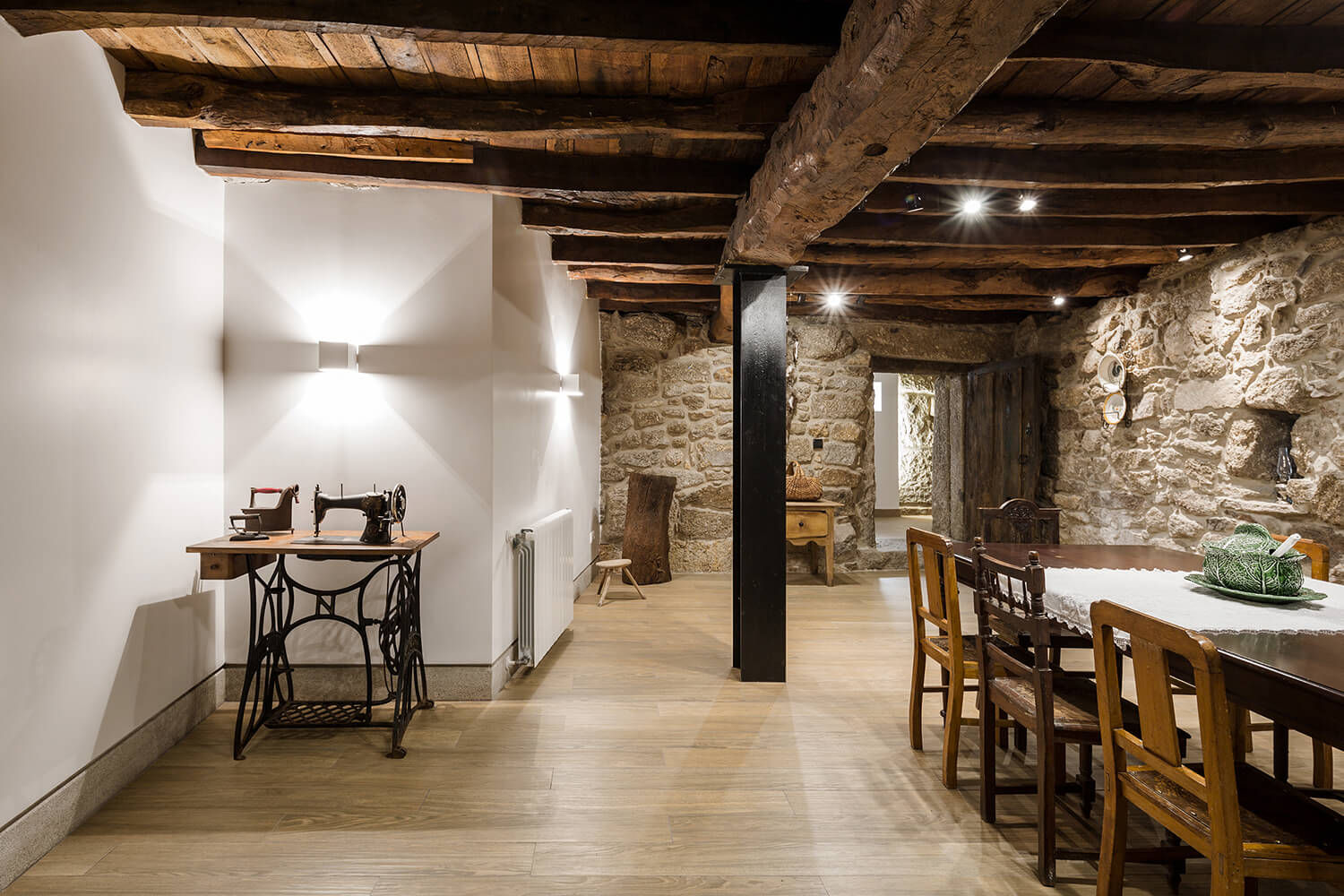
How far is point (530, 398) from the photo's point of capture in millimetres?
4031

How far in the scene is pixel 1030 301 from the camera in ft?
19.0

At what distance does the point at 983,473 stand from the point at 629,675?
445cm

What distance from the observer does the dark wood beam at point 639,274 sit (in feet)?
16.1

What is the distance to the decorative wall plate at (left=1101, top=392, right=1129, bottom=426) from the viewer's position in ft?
17.0

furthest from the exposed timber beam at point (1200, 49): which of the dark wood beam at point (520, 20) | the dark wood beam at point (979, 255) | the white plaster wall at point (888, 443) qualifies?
the white plaster wall at point (888, 443)

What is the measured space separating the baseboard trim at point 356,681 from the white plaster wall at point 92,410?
0.37 metres

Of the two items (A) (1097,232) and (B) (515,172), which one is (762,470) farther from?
(A) (1097,232)

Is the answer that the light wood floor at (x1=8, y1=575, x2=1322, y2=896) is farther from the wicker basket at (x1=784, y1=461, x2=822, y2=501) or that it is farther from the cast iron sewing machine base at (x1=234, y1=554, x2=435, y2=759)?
the wicker basket at (x1=784, y1=461, x2=822, y2=501)

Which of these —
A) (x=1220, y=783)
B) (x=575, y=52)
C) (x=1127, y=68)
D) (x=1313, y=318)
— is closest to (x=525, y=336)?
(x=575, y=52)

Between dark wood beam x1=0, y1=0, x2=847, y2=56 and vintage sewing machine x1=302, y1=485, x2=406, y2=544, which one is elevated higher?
dark wood beam x1=0, y1=0, x2=847, y2=56

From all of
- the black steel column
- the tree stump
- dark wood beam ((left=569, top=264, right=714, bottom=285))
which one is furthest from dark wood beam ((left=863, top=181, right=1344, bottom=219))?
the tree stump

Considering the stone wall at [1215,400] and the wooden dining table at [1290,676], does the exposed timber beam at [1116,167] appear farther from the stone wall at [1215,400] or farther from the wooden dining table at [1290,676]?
the wooden dining table at [1290,676]

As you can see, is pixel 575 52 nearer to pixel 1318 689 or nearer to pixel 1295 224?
pixel 1318 689

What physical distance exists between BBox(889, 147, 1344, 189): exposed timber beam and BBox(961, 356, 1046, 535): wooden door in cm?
296
